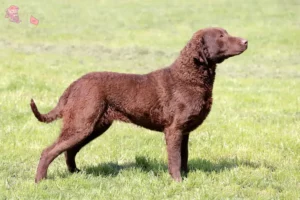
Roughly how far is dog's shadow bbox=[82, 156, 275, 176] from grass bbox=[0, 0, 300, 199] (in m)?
0.02

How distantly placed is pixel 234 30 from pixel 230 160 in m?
19.8

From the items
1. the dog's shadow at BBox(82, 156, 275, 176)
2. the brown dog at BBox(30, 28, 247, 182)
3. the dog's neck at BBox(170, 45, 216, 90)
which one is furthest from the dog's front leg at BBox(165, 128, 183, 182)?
the dog's neck at BBox(170, 45, 216, 90)

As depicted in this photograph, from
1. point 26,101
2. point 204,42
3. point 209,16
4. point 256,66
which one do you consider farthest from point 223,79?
point 209,16

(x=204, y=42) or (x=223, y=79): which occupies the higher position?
(x=204, y=42)

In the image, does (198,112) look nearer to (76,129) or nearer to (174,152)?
(174,152)

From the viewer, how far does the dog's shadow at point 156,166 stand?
6.02 m

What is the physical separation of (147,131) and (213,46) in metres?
2.83

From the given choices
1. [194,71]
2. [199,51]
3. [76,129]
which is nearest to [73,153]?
[76,129]

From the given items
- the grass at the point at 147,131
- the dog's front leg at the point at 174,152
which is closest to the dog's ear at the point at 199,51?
the dog's front leg at the point at 174,152

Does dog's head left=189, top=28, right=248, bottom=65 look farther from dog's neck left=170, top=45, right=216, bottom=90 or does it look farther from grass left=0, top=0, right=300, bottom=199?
grass left=0, top=0, right=300, bottom=199

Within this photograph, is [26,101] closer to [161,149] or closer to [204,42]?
[161,149]

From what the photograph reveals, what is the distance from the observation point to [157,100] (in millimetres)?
5699

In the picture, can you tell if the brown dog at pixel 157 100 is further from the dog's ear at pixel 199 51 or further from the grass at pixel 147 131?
the grass at pixel 147 131

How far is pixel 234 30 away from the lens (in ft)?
84.4
